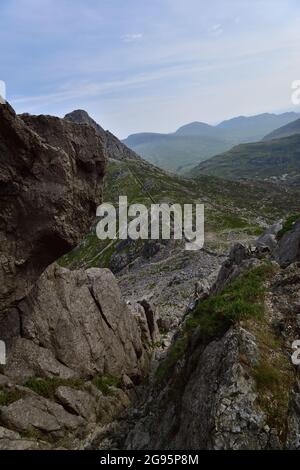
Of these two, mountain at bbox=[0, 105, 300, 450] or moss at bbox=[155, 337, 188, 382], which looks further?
moss at bbox=[155, 337, 188, 382]

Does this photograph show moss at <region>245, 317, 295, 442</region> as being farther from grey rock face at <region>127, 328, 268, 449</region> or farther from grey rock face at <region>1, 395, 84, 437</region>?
grey rock face at <region>1, 395, 84, 437</region>

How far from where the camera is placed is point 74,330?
3073cm

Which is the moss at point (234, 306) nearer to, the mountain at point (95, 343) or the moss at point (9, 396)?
the mountain at point (95, 343)

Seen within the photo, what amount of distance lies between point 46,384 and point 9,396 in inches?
97.9

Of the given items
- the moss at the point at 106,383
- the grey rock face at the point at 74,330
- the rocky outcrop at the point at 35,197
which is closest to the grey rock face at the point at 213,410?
the moss at the point at 106,383

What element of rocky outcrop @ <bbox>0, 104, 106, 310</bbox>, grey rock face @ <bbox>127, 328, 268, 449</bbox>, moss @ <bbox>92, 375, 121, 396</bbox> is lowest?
moss @ <bbox>92, 375, 121, 396</bbox>

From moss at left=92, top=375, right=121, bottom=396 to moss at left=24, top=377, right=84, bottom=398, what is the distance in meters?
2.64

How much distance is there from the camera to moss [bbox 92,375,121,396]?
2967 centimetres

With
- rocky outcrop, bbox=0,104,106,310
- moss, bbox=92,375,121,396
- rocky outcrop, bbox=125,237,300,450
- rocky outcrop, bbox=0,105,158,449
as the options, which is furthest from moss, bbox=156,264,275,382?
rocky outcrop, bbox=0,104,106,310

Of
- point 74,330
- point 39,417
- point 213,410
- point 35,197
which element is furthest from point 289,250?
point 39,417

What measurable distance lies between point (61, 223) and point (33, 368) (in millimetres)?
9697

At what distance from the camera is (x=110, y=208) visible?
166 metres

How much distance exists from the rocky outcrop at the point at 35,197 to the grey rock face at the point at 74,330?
8.38 feet

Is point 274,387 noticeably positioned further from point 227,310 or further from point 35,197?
point 35,197
